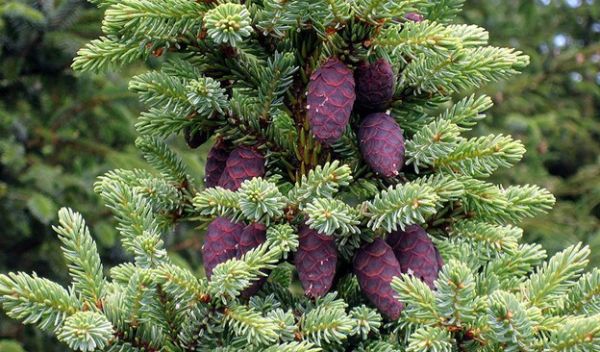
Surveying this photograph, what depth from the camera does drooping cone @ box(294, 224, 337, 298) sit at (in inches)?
50.7

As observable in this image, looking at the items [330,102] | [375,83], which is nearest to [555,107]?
[375,83]

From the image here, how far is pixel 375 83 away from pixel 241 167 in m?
0.27

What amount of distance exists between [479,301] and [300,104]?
492mm

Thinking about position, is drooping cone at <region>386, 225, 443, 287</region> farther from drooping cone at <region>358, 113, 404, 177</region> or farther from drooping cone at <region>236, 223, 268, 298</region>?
drooping cone at <region>236, 223, 268, 298</region>

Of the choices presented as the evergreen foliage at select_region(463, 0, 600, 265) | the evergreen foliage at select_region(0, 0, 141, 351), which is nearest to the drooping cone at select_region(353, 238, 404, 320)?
the evergreen foliage at select_region(0, 0, 141, 351)

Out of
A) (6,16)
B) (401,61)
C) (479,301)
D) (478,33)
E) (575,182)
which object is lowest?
(575,182)

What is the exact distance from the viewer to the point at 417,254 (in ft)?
4.36

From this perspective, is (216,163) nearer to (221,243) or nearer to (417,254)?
(221,243)

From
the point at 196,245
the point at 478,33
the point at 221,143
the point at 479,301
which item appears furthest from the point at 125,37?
the point at 196,245

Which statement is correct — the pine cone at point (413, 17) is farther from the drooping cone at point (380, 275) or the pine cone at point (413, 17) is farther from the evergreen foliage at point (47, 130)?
the evergreen foliage at point (47, 130)

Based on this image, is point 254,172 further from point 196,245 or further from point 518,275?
point 196,245

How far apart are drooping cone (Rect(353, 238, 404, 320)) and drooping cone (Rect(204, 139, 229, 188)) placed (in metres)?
0.31

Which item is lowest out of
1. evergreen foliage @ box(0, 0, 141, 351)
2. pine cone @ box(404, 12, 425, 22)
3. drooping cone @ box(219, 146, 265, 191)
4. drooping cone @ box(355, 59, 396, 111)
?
evergreen foliage @ box(0, 0, 141, 351)

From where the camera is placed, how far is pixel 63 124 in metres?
3.88
